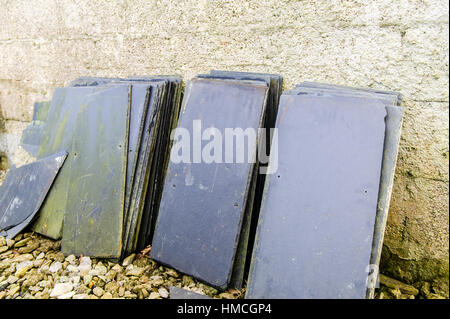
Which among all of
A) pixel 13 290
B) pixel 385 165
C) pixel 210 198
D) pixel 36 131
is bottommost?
pixel 13 290

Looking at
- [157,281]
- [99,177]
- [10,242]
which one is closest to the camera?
[157,281]

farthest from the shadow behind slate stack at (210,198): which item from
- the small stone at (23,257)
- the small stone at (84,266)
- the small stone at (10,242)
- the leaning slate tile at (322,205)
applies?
the small stone at (10,242)

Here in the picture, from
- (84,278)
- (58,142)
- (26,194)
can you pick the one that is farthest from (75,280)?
(58,142)

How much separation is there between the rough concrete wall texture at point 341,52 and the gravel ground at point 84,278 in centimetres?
118

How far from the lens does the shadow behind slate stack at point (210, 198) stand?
167cm

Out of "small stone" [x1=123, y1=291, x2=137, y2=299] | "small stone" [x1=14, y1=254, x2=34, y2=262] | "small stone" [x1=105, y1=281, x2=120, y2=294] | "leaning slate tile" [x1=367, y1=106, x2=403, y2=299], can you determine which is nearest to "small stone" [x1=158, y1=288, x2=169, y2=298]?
"small stone" [x1=123, y1=291, x2=137, y2=299]

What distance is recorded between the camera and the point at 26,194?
2.29 m

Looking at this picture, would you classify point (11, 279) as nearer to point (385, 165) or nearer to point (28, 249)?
point (28, 249)

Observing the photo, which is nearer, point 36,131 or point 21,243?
point 21,243

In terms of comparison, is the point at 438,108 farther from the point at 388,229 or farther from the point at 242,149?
the point at 242,149

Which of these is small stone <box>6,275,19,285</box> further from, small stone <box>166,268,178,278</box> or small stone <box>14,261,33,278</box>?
small stone <box>166,268,178,278</box>

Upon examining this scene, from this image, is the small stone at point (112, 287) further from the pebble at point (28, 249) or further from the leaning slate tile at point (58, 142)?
the pebble at point (28, 249)

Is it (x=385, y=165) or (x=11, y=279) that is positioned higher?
(x=385, y=165)

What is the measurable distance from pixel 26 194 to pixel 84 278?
94 cm
